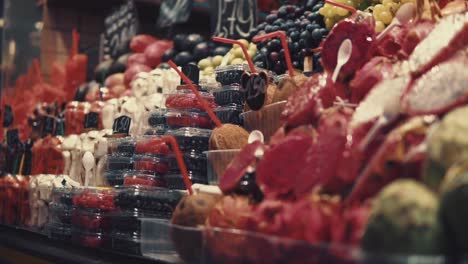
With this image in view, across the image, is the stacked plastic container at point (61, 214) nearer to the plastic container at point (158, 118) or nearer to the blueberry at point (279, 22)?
the plastic container at point (158, 118)

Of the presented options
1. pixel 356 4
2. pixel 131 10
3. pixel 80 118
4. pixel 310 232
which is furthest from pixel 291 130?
pixel 131 10

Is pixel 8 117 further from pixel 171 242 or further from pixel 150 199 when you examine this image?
pixel 171 242

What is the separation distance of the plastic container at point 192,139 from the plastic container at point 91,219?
0.32 m

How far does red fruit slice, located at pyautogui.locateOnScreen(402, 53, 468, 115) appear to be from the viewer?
37.4 inches

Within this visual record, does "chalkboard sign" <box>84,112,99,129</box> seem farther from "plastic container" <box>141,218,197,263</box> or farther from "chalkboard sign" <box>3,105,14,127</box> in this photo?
"plastic container" <box>141,218,197,263</box>

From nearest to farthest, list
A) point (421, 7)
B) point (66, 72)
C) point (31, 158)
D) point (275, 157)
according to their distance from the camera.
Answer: point (275, 157) → point (421, 7) → point (31, 158) → point (66, 72)

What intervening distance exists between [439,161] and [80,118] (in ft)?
7.65

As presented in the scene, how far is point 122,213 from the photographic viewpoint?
1.86 meters

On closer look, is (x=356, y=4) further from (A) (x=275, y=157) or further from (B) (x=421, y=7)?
(A) (x=275, y=157)

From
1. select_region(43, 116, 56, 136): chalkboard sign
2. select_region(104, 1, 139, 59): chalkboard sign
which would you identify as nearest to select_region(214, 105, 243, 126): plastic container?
select_region(43, 116, 56, 136): chalkboard sign

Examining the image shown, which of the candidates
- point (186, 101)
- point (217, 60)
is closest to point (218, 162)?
point (186, 101)

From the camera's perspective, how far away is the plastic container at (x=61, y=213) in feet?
7.17

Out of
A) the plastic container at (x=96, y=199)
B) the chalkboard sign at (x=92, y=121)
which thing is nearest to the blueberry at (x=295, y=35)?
the plastic container at (x=96, y=199)

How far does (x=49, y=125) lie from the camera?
10.2 feet
